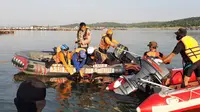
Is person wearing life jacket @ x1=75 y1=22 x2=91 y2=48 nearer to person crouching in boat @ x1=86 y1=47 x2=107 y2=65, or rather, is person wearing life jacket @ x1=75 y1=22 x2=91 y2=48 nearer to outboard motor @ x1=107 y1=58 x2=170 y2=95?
person crouching in boat @ x1=86 y1=47 x2=107 y2=65

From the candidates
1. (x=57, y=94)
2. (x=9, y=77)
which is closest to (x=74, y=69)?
(x=57, y=94)

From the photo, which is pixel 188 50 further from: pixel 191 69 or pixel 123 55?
pixel 123 55

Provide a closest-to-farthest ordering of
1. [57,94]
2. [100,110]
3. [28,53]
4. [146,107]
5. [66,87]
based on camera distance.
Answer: [146,107] → [100,110] → [57,94] → [66,87] → [28,53]

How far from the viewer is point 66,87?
9844mm

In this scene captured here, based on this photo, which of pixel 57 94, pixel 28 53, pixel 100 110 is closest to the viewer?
pixel 100 110

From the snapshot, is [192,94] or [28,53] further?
[28,53]

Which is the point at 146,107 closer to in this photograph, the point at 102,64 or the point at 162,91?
the point at 162,91

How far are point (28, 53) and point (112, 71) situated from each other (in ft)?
14.4

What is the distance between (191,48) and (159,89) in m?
1.38

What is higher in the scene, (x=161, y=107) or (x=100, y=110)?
(x=161, y=107)

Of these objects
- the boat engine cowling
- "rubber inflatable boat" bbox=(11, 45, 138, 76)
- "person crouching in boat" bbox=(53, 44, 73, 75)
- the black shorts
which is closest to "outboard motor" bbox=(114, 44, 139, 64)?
"rubber inflatable boat" bbox=(11, 45, 138, 76)

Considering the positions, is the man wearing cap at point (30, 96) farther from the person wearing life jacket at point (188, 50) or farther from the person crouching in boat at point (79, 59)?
the person crouching in boat at point (79, 59)

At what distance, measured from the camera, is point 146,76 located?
7457 mm

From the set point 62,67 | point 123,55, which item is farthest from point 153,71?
point 62,67
